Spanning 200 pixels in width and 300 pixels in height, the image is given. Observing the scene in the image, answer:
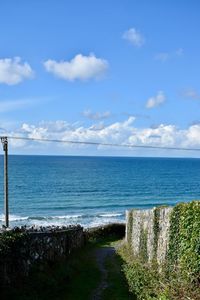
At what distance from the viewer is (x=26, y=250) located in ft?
66.6

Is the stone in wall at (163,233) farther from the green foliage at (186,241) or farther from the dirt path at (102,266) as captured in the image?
the dirt path at (102,266)

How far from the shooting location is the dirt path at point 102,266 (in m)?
21.3

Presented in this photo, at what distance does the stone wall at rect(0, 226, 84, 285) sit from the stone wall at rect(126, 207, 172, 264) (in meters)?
5.01

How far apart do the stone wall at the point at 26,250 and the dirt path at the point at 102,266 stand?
8.02ft

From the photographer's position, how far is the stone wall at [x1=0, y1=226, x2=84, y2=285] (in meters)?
18.0

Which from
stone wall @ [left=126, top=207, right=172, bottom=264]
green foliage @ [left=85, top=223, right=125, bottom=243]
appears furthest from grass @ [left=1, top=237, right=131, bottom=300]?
green foliage @ [left=85, top=223, right=125, bottom=243]

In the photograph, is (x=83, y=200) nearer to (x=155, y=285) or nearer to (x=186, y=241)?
(x=155, y=285)

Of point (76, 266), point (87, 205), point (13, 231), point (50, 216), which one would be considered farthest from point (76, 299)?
point (87, 205)

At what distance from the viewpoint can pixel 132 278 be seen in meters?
23.1

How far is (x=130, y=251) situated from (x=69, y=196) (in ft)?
204

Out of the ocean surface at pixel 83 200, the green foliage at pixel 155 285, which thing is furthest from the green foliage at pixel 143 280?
the ocean surface at pixel 83 200

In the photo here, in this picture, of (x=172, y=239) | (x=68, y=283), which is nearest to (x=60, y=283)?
(x=68, y=283)

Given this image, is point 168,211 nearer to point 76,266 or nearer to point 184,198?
point 76,266

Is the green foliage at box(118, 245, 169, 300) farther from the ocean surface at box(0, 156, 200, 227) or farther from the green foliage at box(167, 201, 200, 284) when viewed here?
the ocean surface at box(0, 156, 200, 227)
